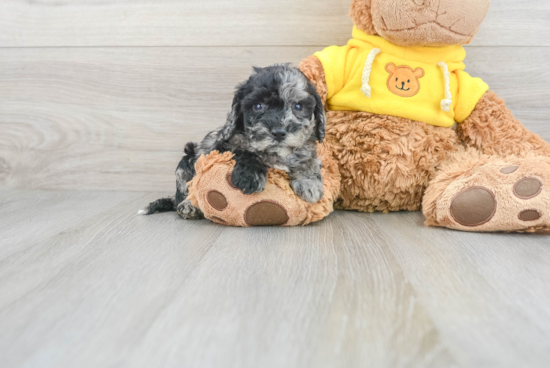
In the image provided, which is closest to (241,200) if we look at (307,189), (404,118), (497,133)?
(307,189)

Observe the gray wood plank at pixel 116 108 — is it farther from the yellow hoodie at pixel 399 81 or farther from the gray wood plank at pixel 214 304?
the gray wood plank at pixel 214 304

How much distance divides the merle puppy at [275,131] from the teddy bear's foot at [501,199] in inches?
13.9

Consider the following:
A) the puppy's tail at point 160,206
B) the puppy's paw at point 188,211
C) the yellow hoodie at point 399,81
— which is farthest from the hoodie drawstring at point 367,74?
the puppy's tail at point 160,206

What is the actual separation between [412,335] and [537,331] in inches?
7.2

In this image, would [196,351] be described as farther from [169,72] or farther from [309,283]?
[169,72]

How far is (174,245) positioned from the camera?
1.01 metres

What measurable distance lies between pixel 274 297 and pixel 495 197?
65 cm

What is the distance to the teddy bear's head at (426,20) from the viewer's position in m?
1.13

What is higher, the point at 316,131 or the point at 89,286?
the point at 316,131

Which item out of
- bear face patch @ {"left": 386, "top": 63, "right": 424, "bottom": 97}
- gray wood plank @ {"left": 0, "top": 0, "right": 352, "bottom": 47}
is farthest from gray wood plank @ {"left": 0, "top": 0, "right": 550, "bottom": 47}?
bear face patch @ {"left": 386, "top": 63, "right": 424, "bottom": 97}

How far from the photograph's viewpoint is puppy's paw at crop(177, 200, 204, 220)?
1.25 metres

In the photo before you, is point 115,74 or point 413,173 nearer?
point 413,173

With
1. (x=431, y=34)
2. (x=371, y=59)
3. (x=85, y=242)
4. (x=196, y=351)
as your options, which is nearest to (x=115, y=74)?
(x=85, y=242)

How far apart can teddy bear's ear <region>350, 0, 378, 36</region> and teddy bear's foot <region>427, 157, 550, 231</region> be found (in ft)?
1.72
